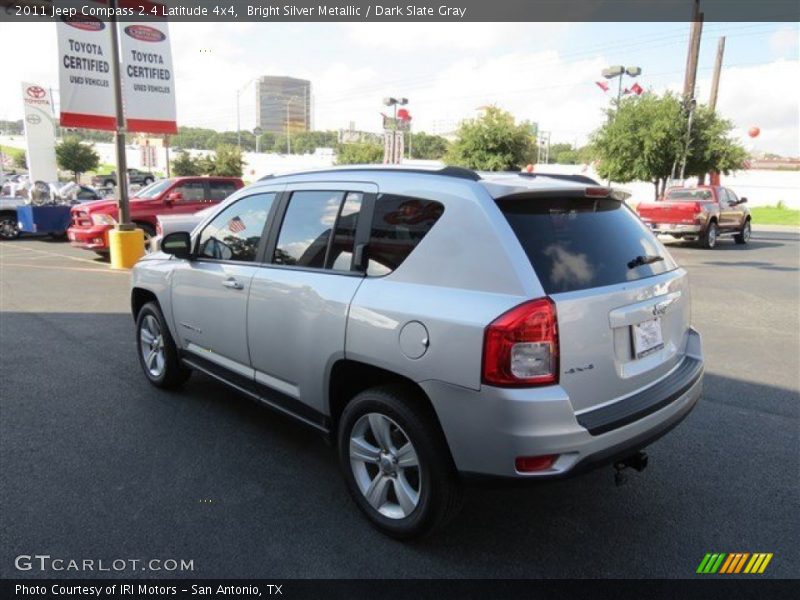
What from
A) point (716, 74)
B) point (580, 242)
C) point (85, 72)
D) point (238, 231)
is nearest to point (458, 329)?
point (580, 242)

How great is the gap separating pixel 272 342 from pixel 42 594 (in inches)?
64.4

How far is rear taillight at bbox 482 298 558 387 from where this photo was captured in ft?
8.13

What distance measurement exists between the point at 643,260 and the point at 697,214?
15.6 metres

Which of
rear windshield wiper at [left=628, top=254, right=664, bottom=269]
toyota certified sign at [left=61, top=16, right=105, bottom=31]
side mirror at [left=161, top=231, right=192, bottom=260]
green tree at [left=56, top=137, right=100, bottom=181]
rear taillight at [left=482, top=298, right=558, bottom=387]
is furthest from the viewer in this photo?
green tree at [left=56, top=137, right=100, bottom=181]

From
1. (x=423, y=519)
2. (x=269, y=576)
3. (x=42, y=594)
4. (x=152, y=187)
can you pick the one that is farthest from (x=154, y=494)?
(x=152, y=187)

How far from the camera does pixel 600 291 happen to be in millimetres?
2752

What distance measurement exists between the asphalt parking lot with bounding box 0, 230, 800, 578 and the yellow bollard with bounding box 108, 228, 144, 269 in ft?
22.0

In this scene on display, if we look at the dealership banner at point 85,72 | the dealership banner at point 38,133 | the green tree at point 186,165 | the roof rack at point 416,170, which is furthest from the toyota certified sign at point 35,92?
the green tree at point 186,165

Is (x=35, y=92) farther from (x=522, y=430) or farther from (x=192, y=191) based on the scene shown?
(x=522, y=430)

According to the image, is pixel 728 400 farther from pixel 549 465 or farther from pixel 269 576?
pixel 269 576

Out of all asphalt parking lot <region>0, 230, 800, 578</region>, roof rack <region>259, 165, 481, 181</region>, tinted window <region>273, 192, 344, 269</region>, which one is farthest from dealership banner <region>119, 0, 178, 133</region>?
roof rack <region>259, 165, 481, 181</region>

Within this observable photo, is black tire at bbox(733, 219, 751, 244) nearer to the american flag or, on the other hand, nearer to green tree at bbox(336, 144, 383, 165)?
the american flag

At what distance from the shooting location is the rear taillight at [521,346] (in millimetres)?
2477

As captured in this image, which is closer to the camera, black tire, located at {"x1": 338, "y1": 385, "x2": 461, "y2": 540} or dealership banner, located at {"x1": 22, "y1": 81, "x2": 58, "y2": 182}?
black tire, located at {"x1": 338, "y1": 385, "x2": 461, "y2": 540}
